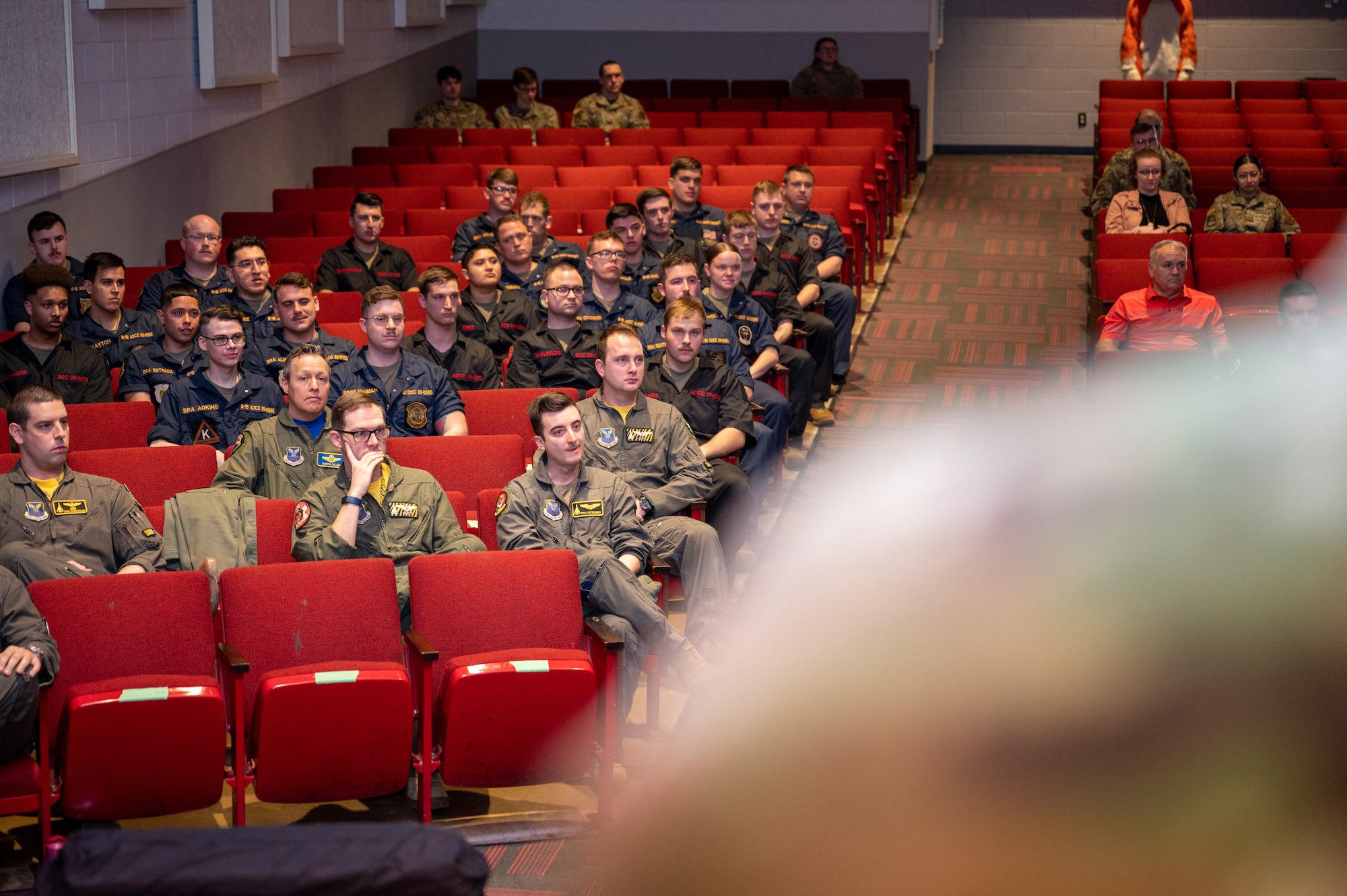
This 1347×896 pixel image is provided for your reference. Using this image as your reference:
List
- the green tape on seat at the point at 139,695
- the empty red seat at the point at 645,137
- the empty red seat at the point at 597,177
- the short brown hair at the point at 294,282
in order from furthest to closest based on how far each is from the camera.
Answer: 1. the empty red seat at the point at 645,137
2. the empty red seat at the point at 597,177
3. the short brown hair at the point at 294,282
4. the green tape on seat at the point at 139,695

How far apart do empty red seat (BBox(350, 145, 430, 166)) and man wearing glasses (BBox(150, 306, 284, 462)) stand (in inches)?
145

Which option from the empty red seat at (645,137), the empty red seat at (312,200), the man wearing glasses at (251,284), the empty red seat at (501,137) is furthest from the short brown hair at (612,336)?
the empty red seat at (501,137)

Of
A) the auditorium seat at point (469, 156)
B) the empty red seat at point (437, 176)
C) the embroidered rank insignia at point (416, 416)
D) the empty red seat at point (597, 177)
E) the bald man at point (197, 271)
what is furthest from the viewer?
the auditorium seat at point (469, 156)

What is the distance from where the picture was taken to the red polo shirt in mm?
4770

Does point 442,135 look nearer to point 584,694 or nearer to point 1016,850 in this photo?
point 584,694

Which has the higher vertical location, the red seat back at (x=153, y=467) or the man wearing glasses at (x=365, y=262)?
the man wearing glasses at (x=365, y=262)

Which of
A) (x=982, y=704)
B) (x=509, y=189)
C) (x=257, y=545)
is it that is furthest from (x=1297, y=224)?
(x=257, y=545)

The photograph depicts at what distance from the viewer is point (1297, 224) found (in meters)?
5.87

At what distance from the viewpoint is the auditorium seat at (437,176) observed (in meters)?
7.04

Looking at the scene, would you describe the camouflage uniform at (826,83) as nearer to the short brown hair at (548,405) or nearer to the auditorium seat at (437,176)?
the auditorium seat at (437,176)

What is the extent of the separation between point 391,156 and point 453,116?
3.84 ft

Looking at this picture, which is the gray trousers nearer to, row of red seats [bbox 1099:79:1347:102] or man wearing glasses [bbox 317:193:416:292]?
man wearing glasses [bbox 317:193:416:292]

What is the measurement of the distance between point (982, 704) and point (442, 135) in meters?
6.03

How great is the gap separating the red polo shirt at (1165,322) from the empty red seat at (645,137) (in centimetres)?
346
